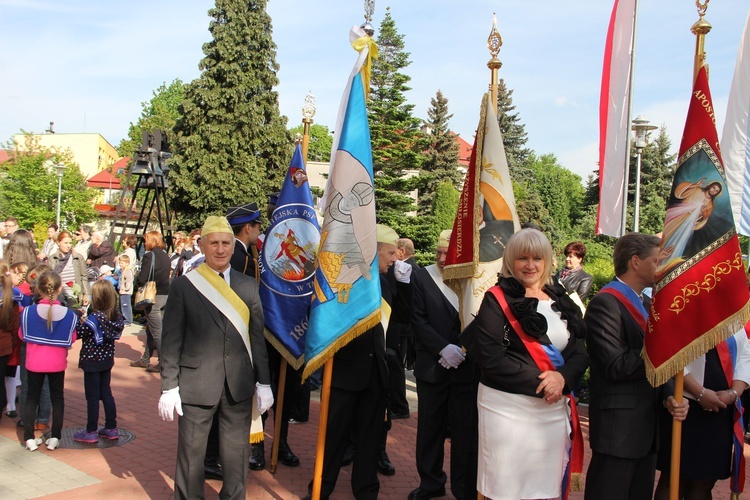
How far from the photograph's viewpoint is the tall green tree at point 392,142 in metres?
35.9

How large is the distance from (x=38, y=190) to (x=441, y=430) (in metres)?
42.6

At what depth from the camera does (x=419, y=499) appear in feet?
16.2

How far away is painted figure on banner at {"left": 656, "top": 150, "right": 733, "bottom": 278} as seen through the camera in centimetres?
351

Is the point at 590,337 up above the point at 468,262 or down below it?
below

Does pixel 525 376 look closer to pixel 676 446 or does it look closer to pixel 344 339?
pixel 676 446

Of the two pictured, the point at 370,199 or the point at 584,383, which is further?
the point at 584,383

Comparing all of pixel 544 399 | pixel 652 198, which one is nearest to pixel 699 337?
pixel 544 399

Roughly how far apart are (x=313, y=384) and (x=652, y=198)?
29.5 m

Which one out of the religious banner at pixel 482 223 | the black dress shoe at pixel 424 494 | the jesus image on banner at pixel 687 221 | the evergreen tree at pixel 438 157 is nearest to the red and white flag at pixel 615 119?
the religious banner at pixel 482 223

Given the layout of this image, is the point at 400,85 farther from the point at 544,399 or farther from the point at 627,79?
the point at 544,399

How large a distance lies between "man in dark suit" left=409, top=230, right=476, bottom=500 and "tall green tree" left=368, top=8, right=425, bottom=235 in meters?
30.1

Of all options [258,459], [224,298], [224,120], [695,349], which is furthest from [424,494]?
[224,120]

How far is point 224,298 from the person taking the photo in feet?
14.1

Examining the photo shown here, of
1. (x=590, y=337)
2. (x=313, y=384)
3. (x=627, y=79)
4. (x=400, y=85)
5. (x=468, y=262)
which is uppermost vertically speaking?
(x=400, y=85)
